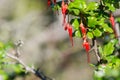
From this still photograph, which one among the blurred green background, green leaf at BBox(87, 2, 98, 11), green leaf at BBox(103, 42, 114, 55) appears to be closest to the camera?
green leaf at BBox(87, 2, 98, 11)

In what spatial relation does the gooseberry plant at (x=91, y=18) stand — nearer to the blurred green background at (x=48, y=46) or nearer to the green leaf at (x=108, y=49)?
the green leaf at (x=108, y=49)

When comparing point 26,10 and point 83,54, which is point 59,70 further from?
point 26,10

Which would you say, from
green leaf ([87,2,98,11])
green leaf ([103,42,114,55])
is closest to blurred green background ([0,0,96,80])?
green leaf ([103,42,114,55])

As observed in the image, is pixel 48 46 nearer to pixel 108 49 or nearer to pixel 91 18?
pixel 108 49

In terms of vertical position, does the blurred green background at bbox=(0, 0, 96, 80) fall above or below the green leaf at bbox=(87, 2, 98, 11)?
below

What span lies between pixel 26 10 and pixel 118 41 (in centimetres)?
676

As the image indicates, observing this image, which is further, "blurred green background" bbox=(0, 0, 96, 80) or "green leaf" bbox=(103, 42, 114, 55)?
"blurred green background" bbox=(0, 0, 96, 80)

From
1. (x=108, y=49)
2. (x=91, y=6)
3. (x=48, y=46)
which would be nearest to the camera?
(x=91, y=6)

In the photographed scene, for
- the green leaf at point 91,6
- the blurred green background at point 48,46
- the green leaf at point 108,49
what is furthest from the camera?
the blurred green background at point 48,46

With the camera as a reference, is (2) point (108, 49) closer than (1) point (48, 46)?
Yes

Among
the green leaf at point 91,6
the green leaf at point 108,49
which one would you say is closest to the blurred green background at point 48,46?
the green leaf at point 108,49

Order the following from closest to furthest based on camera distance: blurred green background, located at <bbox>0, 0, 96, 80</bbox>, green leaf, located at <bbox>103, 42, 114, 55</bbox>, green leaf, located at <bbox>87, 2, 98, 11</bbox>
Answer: green leaf, located at <bbox>87, 2, 98, 11</bbox> → green leaf, located at <bbox>103, 42, 114, 55</bbox> → blurred green background, located at <bbox>0, 0, 96, 80</bbox>

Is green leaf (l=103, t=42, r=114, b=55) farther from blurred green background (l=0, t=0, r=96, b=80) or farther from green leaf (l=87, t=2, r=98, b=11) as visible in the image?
blurred green background (l=0, t=0, r=96, b=80)

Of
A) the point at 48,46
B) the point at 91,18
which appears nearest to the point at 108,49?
the point at 91,18
